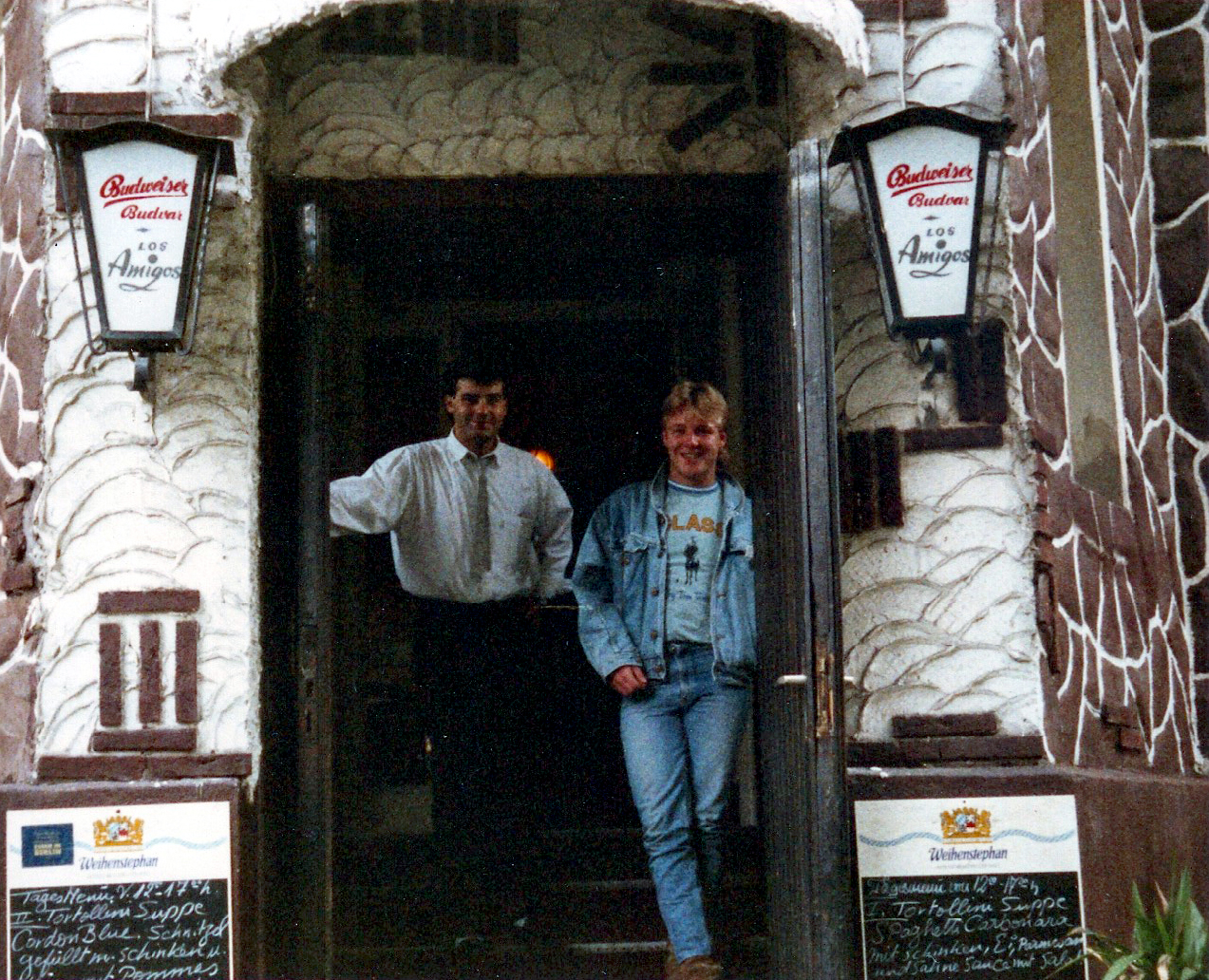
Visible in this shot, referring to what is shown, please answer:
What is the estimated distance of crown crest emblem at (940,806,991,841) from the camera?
5453 millimetres

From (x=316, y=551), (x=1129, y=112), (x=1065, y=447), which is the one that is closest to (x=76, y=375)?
(x=316, y=551)

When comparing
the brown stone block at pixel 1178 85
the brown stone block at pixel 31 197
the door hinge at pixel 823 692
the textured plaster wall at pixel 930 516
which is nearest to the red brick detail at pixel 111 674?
the brown stone block at pixel 31 197

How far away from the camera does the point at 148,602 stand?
18.1 ft

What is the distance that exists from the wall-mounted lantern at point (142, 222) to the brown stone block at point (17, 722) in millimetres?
1139

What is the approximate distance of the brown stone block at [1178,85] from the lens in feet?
25.3

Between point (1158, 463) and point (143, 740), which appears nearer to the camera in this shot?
point (143, 740)

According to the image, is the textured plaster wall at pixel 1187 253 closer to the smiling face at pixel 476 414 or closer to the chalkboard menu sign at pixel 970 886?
the chalkboard menu sign at pixel 970 886

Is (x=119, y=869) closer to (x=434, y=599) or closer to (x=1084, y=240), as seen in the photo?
(x=434, y=599)

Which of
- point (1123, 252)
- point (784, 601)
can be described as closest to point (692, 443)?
point (784, 601)

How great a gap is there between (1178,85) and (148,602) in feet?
16.9

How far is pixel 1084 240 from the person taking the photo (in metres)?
6.98

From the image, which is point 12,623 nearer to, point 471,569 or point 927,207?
point 471,569

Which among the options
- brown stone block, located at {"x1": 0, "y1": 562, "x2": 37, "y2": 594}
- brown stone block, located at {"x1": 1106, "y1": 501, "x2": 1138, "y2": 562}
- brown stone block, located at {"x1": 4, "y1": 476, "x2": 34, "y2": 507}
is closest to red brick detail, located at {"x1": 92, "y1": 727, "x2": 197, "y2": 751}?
brown stone block, located at {"x1": 0, "y1": 562, "x2": 37, "y2": 594}

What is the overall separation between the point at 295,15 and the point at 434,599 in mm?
2742
